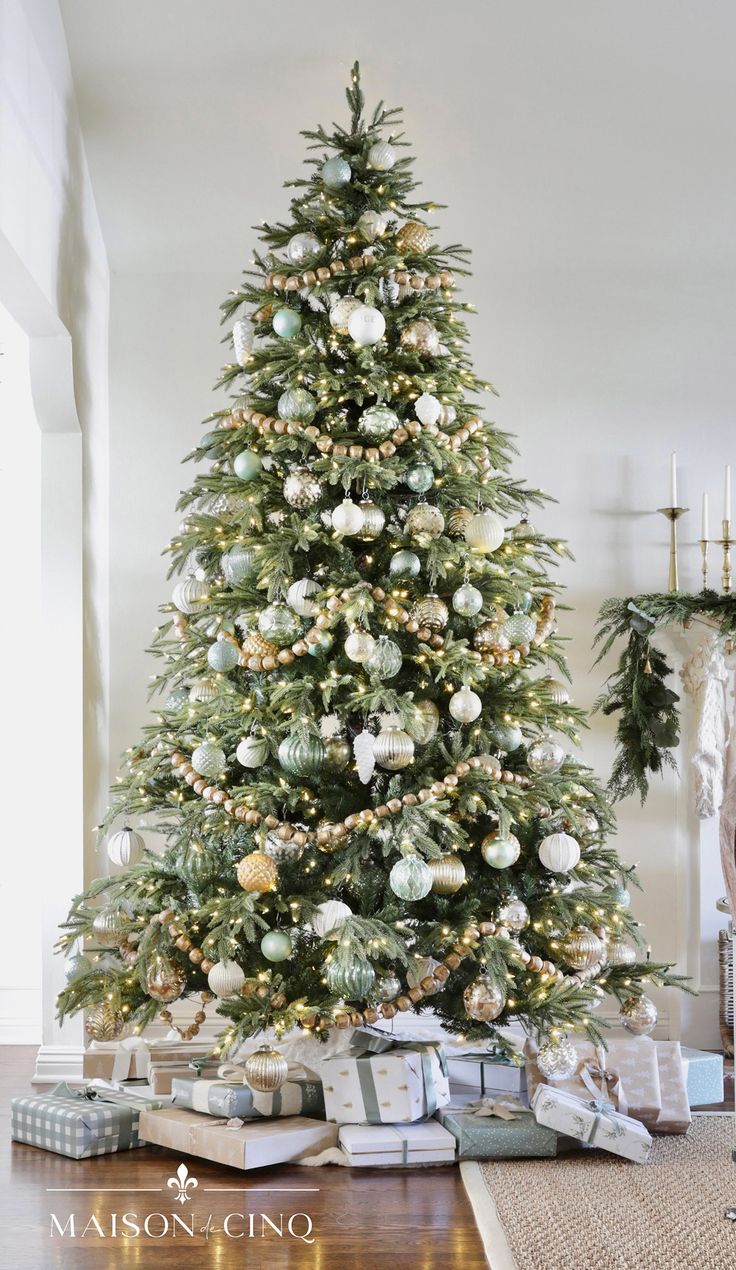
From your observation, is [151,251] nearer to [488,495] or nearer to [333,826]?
[488,495]

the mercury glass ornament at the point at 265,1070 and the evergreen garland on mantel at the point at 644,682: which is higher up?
the evergreen garland on mantel at the point at 644,682

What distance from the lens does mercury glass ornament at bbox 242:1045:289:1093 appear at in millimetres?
2754

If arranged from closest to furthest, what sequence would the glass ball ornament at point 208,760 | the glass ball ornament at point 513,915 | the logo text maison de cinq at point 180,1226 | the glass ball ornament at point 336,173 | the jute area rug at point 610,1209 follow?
the jute area rug at point 610,1209
the logo text maison de cinq at point 180,1226
the glass ball ornament at point 513,915
the glass ball ornament at point 208,760
the glass ball ornament at point 336,173

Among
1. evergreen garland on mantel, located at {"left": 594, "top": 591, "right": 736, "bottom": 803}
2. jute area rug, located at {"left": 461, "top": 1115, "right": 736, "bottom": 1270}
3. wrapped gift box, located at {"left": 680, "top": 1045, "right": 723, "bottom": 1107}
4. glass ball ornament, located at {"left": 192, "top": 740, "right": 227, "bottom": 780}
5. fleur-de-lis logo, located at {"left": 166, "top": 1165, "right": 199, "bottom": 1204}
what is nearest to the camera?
jute area rug, located at {"left": 461, "top": 1115, "right": 736, "bottom": 1270}

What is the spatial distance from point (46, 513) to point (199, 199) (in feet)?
3.84

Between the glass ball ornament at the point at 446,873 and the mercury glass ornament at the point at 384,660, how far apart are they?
0.45 metres

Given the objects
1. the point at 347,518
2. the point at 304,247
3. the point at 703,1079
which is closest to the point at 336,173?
the point at 304,247

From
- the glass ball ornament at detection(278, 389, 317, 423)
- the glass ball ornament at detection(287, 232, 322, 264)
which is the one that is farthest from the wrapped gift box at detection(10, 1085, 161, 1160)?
the glass ball ornament at detection(287, 232, 322, 264)

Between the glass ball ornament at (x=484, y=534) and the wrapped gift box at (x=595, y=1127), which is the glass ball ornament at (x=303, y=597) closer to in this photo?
the glass ball ornament at (x=484, y=534)

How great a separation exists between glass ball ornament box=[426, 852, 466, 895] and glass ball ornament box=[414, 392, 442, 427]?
106 centimetres

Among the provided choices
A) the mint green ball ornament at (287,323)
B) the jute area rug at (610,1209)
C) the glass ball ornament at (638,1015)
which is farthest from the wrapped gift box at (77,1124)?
the mint green ball ornament at (287,323)

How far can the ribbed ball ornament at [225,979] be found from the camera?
2734 millimetres

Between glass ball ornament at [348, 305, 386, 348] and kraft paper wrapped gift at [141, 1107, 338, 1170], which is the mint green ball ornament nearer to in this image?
glass ball ornament at [348, 305, 386, 348]

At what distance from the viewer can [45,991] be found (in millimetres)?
3623
